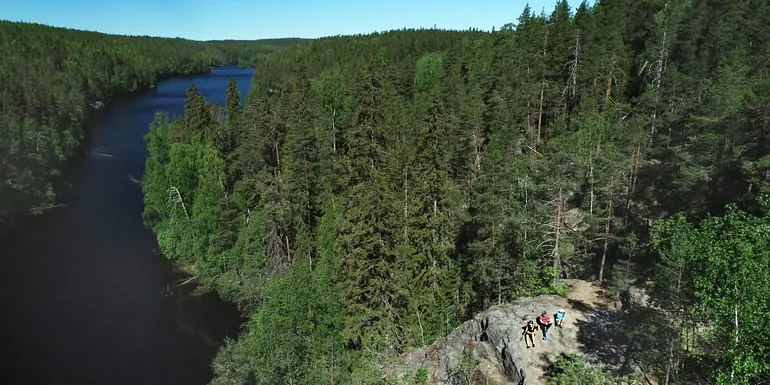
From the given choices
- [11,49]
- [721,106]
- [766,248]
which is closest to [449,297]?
[721,106]

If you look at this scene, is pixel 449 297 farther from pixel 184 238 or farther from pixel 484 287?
pixel 184 238

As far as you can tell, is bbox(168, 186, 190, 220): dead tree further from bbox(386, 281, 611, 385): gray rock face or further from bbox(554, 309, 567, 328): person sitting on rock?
bbox(554, 309, 567, 328): person sitting on rock

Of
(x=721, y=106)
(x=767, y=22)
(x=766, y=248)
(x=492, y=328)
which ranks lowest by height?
(x=492, y=328)

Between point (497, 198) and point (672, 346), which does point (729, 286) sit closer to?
point (672, 346)

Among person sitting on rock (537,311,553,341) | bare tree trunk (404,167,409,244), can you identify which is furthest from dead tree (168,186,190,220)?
person sitting on rock (537,311,553,341)

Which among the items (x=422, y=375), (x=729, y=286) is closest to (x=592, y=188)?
(x=422, y=375)

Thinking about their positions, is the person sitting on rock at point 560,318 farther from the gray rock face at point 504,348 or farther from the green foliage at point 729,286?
the green foliage at point 729,286
